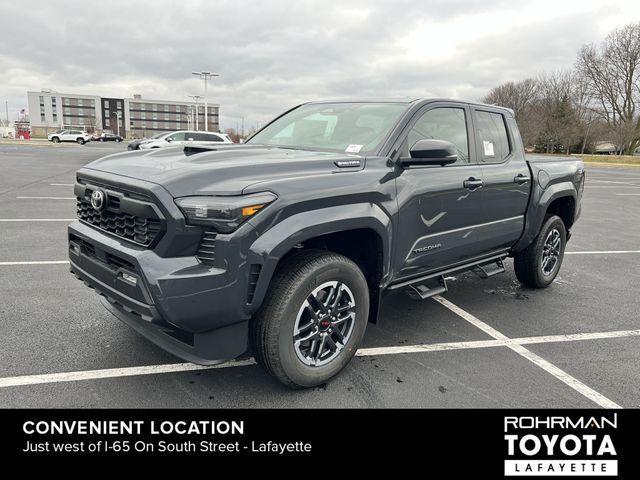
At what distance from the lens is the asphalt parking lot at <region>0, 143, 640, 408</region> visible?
9.80ft

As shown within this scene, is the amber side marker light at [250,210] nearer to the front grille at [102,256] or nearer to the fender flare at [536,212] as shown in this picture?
the front grille at [102,256]

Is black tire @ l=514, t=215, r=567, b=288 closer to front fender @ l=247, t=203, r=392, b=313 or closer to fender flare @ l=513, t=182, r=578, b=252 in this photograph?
fender flare @ l=513, t=182, r=578, b=252

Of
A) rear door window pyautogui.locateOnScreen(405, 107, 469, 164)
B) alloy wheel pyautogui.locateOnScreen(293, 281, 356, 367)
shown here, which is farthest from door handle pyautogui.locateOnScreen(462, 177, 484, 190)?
alloy wheel pyautogui.locateOnScreen(293, 281, 356, 367)

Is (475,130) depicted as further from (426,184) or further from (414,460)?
(414,460)

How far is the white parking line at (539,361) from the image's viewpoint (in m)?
3.08

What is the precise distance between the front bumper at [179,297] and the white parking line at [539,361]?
7.32 ft

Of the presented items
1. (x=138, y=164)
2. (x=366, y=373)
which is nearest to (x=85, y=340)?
(x=138, y=164)

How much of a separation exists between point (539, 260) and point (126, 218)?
13.8 feet

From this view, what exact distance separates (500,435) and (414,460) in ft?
1.79

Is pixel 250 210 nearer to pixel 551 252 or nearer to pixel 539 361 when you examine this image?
pixel 539 361

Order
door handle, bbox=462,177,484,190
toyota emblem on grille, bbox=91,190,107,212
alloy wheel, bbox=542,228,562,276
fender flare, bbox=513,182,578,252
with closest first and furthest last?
1. toyota emblem on grille, bbox=91,190,107,212
2. door handle, bbox=462,177,484,190
3. fender flare, bbox=513,182,578,252
4. alloy wheel, bbox=542,228,562,276

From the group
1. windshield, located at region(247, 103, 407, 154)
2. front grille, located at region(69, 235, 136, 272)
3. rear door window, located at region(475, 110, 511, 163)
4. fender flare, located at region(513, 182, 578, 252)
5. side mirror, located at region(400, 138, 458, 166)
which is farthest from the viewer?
fender flare, located at region(513, 182, 578, 252)

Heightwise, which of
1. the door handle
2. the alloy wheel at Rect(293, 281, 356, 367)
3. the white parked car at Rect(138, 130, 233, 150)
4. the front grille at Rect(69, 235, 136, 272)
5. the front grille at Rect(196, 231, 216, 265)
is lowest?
the alloy wheel at Rect(293, 281, 356, 367)

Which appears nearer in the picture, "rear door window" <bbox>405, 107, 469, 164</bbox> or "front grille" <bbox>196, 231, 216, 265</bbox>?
"front grille" <bbox>196, 231, 216, 265</bbox>
